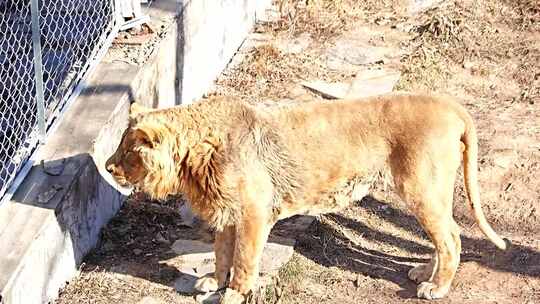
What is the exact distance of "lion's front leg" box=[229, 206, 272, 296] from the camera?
250 inches

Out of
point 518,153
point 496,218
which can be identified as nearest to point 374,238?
point 496,218

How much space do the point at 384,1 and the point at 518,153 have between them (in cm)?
325

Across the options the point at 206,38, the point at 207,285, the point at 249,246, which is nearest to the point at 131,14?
the point at 206,38

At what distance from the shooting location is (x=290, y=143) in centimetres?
650

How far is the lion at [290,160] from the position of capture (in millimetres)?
6281

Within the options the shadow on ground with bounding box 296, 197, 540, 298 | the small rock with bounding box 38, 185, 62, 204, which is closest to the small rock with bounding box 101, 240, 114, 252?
the small rock with bounding box 38, 185, 62, 204

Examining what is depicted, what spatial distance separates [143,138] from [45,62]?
2382mm

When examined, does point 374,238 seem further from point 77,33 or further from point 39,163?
point 77,33

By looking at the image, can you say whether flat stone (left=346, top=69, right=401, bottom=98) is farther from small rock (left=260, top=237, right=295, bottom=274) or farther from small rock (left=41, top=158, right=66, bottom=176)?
small rock (left=41, top=158, right=66, bottom=176)

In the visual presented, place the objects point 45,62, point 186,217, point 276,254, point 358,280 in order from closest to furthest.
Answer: point 358,280 → point 276,254 → point 186,217 → point 45,62

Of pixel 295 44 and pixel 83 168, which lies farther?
pixel 295 44

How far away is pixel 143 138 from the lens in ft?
20.1

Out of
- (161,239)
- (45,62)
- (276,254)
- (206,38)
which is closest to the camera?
(276,254)

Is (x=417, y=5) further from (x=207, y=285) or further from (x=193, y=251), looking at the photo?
(x=207, y=285)
